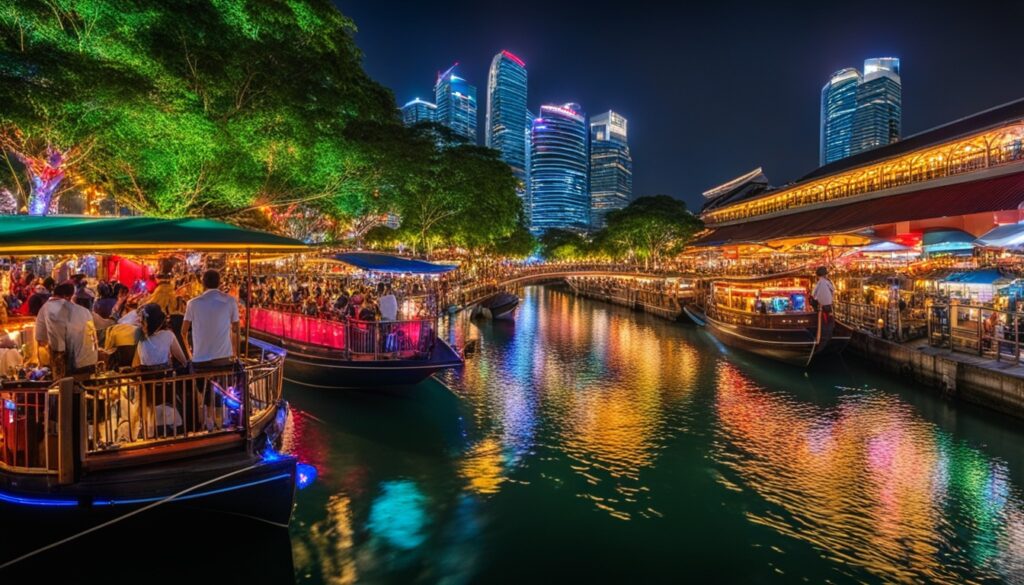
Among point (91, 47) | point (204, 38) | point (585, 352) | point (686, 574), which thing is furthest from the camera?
point (585, 352)

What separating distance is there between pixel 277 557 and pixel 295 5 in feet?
51.8

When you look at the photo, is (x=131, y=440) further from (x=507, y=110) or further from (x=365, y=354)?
(x=507, y=110)

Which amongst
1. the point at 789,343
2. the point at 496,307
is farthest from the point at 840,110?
the point at 789,343

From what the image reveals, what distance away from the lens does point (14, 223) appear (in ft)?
23.1

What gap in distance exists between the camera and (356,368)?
14.1 metres

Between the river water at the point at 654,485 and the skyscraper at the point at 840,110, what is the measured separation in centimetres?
15936

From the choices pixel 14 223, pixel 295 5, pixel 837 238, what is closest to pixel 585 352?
pixel 837 238

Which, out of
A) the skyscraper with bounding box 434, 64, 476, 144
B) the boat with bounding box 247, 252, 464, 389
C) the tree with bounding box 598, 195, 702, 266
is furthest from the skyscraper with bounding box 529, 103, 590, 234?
the boat with bounding box 247, 252, 464, 389

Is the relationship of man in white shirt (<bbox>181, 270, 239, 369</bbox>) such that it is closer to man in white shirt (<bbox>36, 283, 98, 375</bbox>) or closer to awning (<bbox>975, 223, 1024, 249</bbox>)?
man in white shirt (<bbox>36, 283, 98, 375</bbox>)

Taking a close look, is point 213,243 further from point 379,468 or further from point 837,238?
point 837,238

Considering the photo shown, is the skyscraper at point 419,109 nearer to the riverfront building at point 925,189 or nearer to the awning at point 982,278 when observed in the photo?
the riverfront building at point 925,189

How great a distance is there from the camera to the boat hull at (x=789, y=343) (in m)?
20.4

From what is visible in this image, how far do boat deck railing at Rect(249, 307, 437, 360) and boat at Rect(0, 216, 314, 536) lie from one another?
6.86 m

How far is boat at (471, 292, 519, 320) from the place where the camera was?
3703 centimetres
